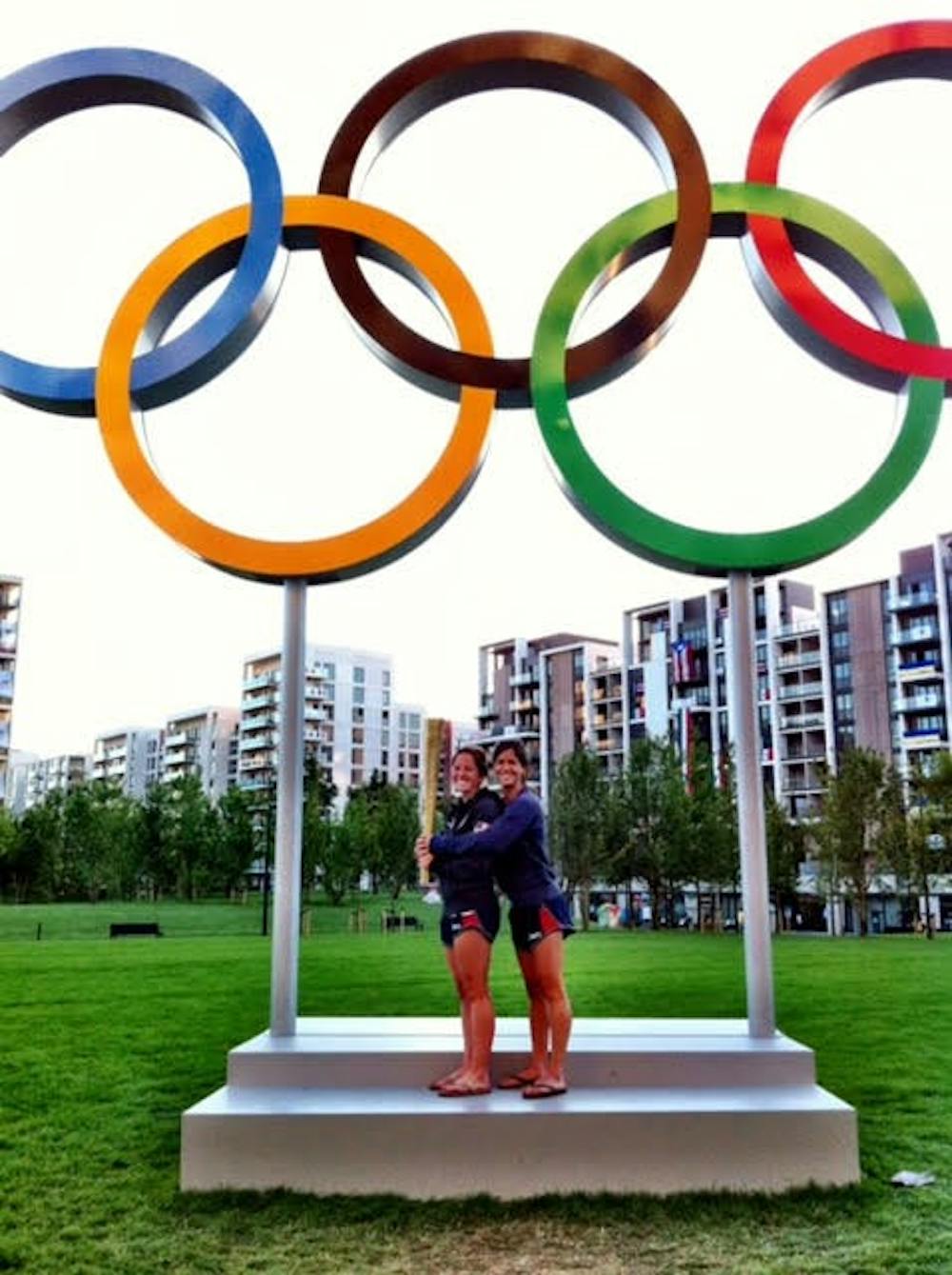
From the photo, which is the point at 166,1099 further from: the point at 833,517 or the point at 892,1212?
the point at 833,517

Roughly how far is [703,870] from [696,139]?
128ft

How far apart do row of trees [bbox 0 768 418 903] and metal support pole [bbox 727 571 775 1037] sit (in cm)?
4436

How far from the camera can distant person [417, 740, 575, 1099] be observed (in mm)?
6246

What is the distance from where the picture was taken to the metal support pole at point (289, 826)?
23.0 feet

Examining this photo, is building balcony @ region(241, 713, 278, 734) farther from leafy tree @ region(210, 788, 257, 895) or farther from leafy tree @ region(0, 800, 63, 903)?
leafy tree @ region(210, 788, 257, 895)

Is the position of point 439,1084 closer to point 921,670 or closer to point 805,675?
point 921,670

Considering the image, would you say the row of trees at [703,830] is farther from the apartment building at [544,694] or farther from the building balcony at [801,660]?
the apartment building at [544,694]

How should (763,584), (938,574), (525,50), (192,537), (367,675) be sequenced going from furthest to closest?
(367,675), (763,584), (938,574), (525,50), (192,537)

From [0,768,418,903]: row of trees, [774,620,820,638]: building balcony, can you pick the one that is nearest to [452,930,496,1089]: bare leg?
[0,768,418,903]: row of trees

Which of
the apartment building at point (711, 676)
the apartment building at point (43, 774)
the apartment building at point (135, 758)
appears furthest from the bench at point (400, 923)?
the apartment building at point (43, 774)

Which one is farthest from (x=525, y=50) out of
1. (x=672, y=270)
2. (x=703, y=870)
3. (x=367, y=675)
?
(x=367, y=675)

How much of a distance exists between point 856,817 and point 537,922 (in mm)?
39180

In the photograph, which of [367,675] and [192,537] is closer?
[192,537]

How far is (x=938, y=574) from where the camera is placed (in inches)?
2410
